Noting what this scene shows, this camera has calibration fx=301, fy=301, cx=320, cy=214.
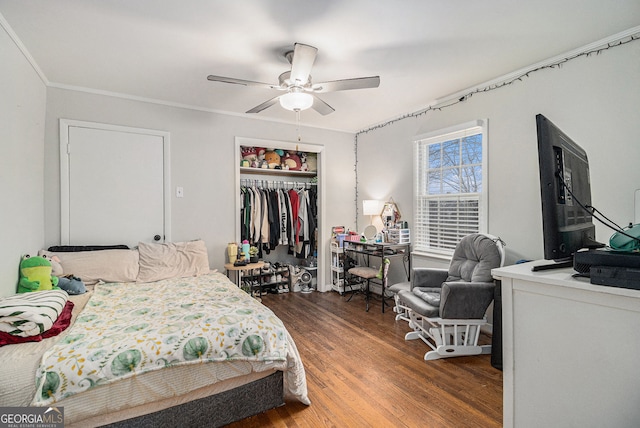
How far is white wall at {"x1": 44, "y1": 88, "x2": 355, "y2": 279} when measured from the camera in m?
3.07

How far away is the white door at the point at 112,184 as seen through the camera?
3.14m

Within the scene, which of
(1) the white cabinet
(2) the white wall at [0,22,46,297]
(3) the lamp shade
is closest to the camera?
(1) the white cabinet

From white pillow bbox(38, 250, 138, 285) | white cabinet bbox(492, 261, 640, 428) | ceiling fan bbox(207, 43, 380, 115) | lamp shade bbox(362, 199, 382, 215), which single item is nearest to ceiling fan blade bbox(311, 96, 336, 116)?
ceiling fan bbox(207, 43, 380, 115)

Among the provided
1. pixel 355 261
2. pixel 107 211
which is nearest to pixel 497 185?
pixel 355 261

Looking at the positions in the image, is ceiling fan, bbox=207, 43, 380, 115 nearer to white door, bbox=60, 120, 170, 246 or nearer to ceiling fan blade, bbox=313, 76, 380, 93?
ceiling fan blade, bbox=313, 76, 380, 93

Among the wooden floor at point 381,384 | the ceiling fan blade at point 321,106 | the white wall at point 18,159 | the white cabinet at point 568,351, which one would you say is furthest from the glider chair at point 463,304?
the white wall at point 18,159

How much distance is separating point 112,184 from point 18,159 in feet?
3.27

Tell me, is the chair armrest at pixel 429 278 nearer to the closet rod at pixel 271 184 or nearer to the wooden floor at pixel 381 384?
the wooden floor at pixel 381 384

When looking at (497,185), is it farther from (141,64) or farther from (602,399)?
(141,64)

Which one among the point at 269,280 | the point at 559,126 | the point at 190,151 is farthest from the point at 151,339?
the point at 559,126

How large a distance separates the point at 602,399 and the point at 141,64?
355 centimetres

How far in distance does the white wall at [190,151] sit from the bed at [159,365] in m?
1.49

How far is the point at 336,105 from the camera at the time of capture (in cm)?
367

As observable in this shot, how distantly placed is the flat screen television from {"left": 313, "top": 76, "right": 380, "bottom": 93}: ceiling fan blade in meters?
1.39
